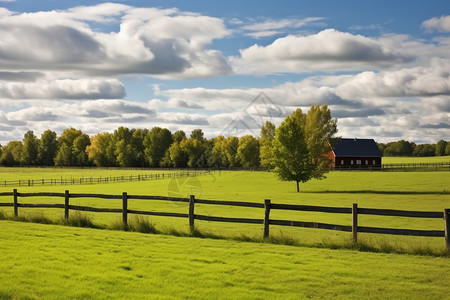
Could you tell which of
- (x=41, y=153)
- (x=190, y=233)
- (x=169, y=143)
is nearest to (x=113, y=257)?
(x=190, y=233)

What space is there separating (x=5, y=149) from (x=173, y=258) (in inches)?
7890

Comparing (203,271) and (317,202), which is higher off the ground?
(203,271)

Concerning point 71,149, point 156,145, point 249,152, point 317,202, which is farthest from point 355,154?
point 71,149

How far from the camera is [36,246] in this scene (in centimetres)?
1309

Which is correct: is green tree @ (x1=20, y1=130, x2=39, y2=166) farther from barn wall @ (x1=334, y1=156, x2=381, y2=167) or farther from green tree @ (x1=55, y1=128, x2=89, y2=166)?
barn wall @ (x1=334, y1=156, x2=381, y2=167)

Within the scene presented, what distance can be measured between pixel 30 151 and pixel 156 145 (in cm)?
6095

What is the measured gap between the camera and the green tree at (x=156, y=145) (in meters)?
156

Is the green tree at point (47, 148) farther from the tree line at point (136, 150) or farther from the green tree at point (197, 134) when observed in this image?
the green tree at point (197, 134)

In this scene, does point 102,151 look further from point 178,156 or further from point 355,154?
point 355,154

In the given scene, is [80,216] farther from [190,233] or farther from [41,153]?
[41,153]

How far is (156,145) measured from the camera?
513 feet

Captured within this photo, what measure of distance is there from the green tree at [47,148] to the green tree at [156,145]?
155ft

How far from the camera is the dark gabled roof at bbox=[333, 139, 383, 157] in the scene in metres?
111

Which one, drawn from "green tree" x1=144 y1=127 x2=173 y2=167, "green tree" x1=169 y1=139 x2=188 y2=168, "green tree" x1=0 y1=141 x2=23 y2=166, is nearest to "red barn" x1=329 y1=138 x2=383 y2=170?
"green tree" x1=169 y1=139 x2=188 y2=168
